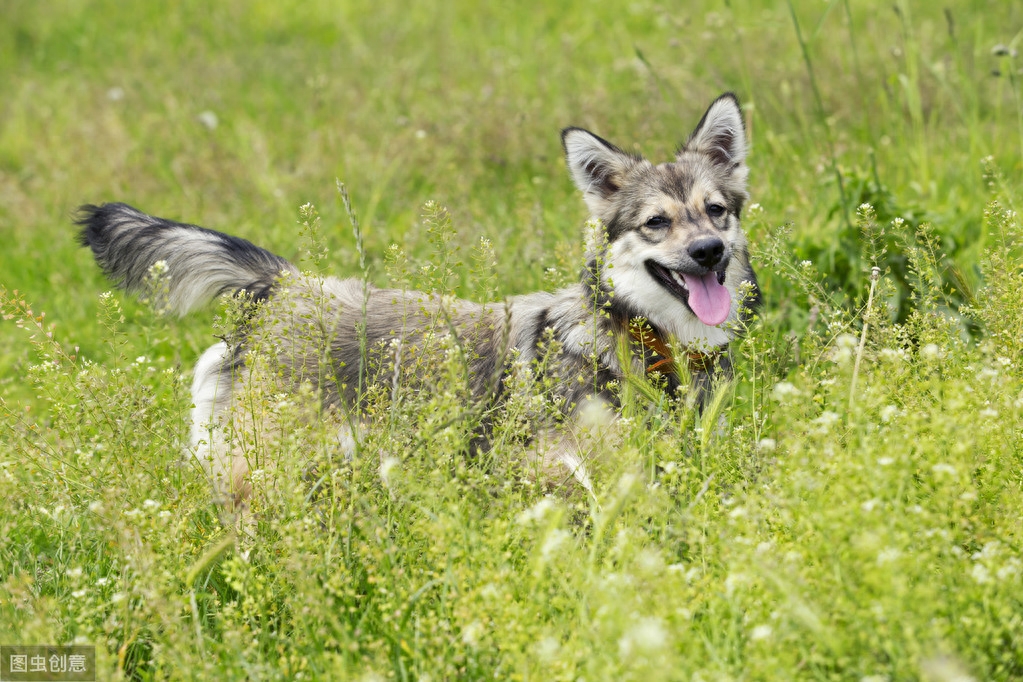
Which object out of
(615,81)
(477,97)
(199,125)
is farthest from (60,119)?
(615,81)

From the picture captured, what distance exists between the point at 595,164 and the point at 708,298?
844 millimetres

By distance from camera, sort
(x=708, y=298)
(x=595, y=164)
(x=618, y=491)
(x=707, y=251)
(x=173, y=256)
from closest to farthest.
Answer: (x=618, y=491) → (x=707, y=251) → (x=708, y=298) → (x=173, y=256) → (x=595, y=164)

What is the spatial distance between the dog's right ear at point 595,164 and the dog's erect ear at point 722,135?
0.31m

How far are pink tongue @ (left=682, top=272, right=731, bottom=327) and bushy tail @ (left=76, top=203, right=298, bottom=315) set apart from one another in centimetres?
174

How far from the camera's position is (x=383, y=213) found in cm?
677

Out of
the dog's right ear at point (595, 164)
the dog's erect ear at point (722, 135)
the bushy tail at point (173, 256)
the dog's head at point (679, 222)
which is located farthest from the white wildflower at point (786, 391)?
the bushy tail at point (173, 256)

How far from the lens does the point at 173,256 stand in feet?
13.4

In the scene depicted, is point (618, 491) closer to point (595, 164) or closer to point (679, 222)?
point (679, 222)

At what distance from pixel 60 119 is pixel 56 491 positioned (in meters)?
6.58

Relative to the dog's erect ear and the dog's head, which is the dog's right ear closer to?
the dog's head

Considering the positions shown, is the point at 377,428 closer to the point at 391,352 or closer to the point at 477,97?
the point at 391,352

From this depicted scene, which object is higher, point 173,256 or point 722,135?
point 722,135

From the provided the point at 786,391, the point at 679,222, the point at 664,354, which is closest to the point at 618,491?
the point at 786,391

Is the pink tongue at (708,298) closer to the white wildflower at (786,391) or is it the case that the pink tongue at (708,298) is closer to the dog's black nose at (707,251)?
the dog's black nose at (707,251)
